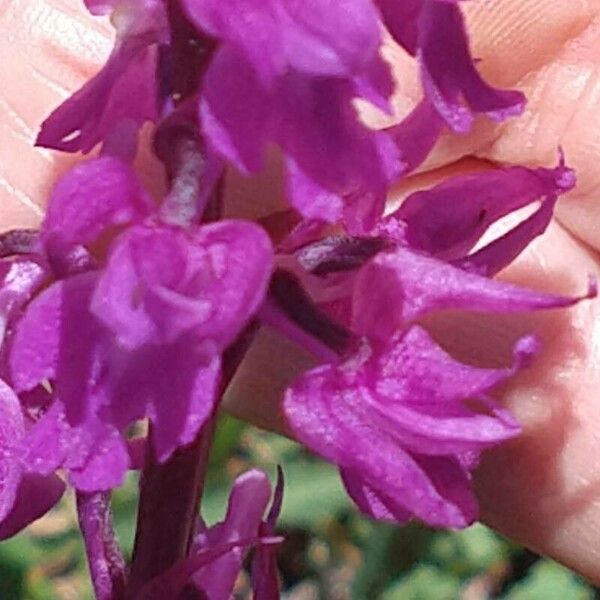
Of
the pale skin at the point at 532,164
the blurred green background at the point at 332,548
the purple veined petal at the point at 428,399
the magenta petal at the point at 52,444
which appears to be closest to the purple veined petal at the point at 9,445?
the magenta petal at the point at 52,444

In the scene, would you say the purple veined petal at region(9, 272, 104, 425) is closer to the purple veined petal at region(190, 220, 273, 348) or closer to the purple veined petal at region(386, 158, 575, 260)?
the purple veined petal at region(190, 220, 273, 348)

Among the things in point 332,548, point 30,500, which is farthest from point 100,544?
point 332,548

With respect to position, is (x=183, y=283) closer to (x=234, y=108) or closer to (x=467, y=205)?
(x=234, y=108)

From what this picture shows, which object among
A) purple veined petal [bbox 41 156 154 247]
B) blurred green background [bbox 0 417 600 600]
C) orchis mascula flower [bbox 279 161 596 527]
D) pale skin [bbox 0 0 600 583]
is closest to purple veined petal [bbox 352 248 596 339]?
orchis mascula flower [bbox 279 161 596 527]

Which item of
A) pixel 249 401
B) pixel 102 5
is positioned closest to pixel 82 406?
pixel 102 5

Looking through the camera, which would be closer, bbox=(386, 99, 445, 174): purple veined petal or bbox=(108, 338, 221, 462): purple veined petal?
bbox=(108, 338, 221, 462): purple veined petal
